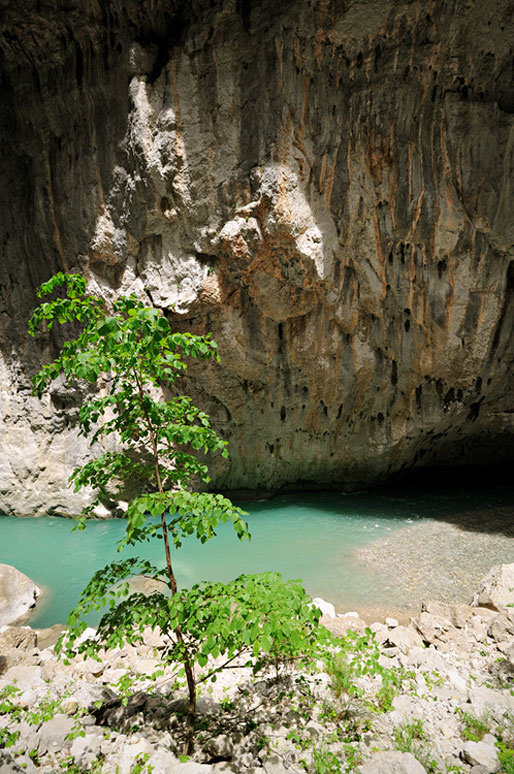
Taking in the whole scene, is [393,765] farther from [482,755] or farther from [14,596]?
[14,596]

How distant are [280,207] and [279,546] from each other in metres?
7.09

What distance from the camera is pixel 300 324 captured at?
31.0 feet

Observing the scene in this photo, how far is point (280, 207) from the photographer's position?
25.5 ft

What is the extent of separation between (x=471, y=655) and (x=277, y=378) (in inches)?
280

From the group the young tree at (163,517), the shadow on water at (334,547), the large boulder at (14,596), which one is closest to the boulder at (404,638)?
the shadow on water at (334,547)

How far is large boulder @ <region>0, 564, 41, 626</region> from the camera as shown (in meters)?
5.89

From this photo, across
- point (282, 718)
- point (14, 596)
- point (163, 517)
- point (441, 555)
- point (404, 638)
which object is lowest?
point (14, 596)

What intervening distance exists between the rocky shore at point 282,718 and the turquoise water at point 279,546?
2.58 m

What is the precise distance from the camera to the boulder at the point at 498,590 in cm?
498

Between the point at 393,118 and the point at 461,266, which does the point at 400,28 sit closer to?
the point at 393,118

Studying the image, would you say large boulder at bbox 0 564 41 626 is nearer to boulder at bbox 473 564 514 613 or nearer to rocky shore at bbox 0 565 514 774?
rocky shore at bbox 0 565 514 774

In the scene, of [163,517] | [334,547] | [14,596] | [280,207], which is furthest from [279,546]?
[280,207]

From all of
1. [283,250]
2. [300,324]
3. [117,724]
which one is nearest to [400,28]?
[283,250]

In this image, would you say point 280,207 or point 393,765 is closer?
point 393,765
